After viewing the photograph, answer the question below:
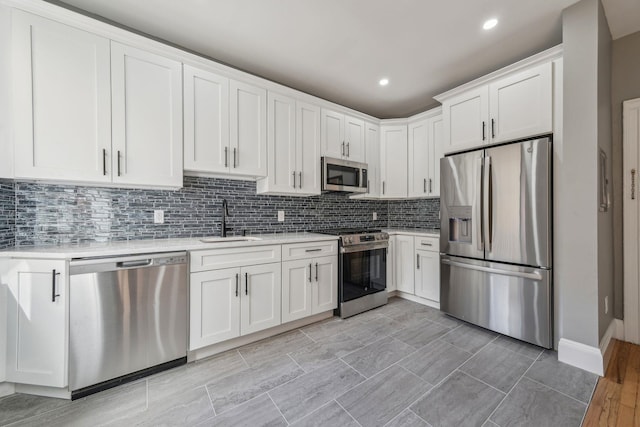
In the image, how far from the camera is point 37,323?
1595 mm

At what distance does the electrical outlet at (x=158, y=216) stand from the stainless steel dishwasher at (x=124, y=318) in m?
0.59

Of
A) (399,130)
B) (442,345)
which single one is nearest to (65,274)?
(442,345)

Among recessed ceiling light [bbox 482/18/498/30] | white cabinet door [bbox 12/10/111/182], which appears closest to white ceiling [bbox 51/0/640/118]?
recessed ceiling light [bbox 482/18/498/30]

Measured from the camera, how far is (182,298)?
1.96 m

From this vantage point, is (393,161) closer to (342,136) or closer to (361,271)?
(342,136)

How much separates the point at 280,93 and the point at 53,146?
1.91 m

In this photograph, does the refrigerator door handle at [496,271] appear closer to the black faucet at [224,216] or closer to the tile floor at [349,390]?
the tile floor at [349,390]

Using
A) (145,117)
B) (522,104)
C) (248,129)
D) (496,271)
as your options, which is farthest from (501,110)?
(145,117)

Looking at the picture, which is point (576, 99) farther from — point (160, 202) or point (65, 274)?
point (65, 274)

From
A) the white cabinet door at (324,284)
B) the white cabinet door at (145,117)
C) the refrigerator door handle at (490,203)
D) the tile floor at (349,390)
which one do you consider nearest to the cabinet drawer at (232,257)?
the white cabinet door at (324,284)

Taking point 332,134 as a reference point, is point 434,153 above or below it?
below

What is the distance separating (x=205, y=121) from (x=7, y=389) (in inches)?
90.3

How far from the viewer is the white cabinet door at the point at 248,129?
8.04ft

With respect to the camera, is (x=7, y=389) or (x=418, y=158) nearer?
(x=7, y=389)
